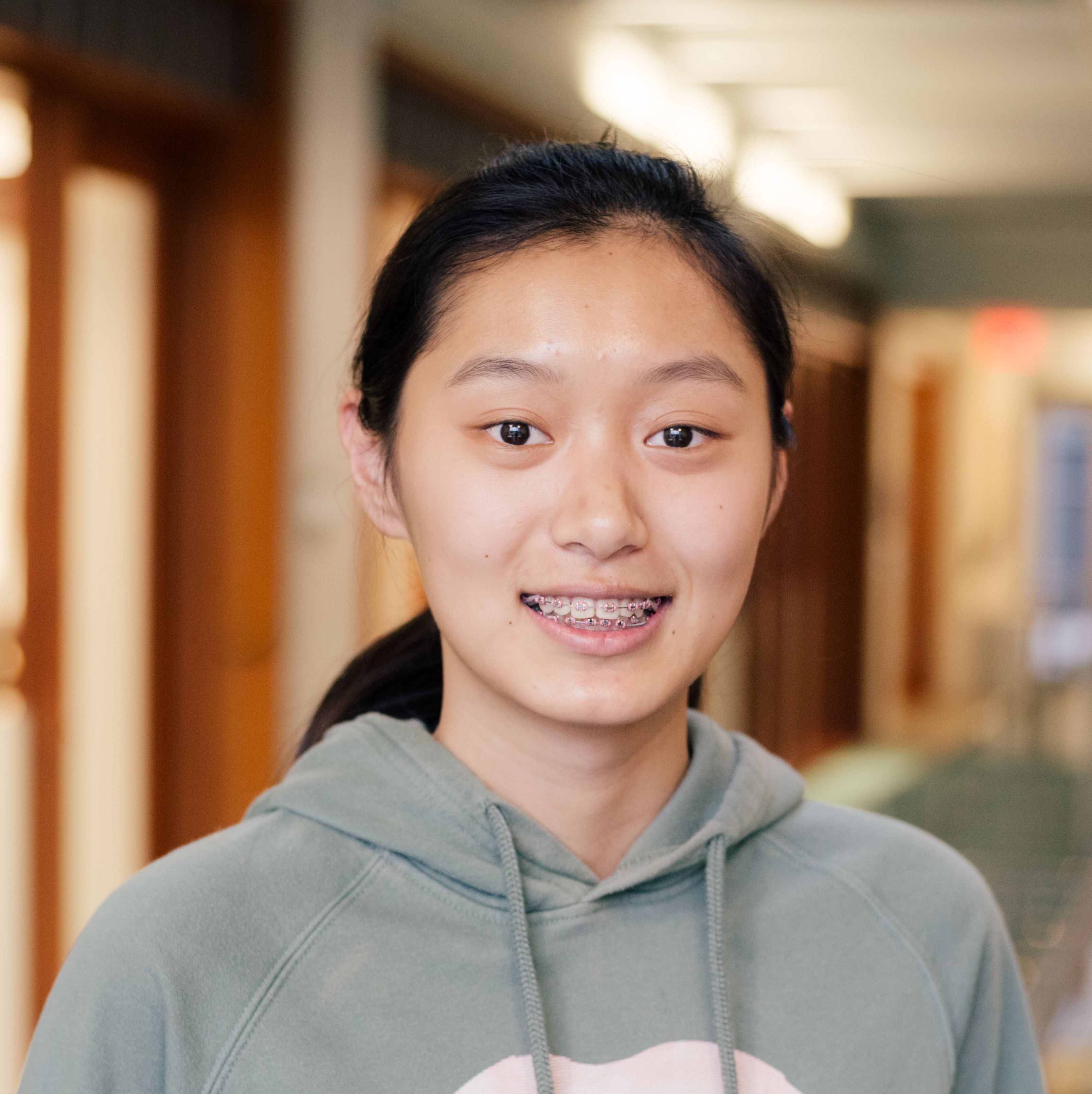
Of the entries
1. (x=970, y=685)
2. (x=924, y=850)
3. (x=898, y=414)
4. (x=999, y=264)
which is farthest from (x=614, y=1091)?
(x=970, y=685)

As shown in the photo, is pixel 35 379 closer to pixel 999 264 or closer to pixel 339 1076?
pixel 339 1076

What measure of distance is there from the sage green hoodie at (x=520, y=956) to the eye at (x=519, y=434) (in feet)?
0.69

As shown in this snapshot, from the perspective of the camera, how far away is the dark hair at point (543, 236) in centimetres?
90

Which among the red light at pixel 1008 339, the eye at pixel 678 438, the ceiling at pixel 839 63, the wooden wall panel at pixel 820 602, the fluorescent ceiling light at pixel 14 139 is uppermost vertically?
the ceiling at pixel 839 63

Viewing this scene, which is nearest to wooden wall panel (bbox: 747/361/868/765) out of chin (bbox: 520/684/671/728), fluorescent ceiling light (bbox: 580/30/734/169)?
fluorescent ceiling light (bbox: 580/30/734/169)

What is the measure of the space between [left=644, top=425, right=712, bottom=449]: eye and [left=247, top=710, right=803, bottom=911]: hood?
241 mm

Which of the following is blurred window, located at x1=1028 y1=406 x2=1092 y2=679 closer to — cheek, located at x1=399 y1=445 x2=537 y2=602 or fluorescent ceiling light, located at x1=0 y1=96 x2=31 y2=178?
fluorescent ceiling light, located at x1=0 y1=96 x2=31 y2=178

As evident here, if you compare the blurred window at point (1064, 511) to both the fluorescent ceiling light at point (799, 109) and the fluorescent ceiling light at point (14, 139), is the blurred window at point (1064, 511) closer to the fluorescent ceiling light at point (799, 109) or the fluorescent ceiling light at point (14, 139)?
the fluorescent ceiling light at point (799, 109)

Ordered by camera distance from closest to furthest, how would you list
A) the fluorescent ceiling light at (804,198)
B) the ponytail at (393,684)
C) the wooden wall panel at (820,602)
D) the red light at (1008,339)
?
1. the ponytail at (393,684)
2. the fluorescent ceiling light at (804,198)
3. the wooden wall panel at (820,602)
4. the red light at (1008,339)

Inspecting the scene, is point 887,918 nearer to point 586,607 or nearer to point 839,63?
point 586,607

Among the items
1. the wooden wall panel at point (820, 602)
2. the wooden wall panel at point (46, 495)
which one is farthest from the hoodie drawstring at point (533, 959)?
the wooden wall panel at point (820, 602)

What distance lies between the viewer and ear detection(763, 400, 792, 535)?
0.96 metres

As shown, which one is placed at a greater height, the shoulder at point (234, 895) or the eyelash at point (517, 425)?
the eyelash at point (517, 425)

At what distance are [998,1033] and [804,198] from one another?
18.1ft
